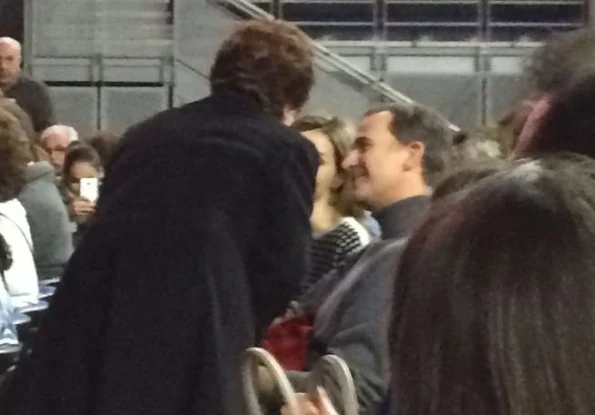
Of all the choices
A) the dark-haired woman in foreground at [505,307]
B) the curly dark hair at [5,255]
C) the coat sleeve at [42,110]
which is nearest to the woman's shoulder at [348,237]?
the curly dark hair at [5,255]

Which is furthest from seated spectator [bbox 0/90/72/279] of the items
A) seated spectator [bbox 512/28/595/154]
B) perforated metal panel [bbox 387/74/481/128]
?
perforated metal panel [bbox 387/74/481/128]

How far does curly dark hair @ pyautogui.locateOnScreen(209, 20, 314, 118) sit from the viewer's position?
108 inches

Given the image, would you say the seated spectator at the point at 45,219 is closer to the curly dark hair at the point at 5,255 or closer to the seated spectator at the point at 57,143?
the curly dark hair at the point at 5,255

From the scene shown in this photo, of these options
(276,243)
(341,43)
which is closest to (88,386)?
(276,243)

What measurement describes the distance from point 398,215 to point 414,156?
206 mm

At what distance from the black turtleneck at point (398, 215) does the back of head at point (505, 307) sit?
1.67 metres

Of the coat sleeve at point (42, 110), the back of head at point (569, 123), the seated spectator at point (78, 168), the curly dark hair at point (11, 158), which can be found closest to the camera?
the back of head at point (569, 123)

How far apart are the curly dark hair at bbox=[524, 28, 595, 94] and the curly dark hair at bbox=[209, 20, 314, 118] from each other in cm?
127

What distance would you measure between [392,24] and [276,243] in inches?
317

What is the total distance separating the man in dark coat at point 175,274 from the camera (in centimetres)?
256

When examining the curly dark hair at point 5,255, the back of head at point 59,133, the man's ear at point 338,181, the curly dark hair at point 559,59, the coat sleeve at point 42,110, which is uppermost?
the curly dark hair at point 559,59

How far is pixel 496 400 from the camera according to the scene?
2.34 feet

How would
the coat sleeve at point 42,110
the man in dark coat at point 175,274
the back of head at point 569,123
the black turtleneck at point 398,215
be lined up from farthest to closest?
the coat sleeve at point 42,110 < the man in dark coat at point 175,274 < the black turtleneck at point 398,215 < the back of head at point 569,123

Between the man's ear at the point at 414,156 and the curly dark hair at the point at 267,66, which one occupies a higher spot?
the curly dark hair at the point at 267,66
